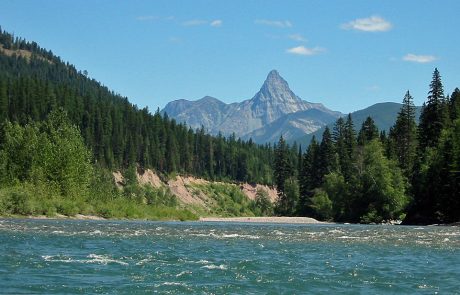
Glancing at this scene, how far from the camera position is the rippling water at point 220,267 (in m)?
21.4

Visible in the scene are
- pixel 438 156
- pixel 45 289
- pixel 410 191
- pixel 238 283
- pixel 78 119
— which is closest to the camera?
pixel 45 289

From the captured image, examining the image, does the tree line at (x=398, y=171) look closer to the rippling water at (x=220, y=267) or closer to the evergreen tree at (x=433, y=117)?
the evergreen tree at (x=433, y=117)

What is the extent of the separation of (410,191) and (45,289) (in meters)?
73.3

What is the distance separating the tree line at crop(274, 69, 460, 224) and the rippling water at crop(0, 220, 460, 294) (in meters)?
37.6

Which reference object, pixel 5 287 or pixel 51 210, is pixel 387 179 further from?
pixel 5 287

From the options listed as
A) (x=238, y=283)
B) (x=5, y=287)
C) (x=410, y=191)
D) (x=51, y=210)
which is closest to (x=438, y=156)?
(x=410, y=191)

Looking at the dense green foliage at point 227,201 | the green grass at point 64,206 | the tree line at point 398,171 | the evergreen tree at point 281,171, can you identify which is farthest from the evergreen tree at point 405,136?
the dense green foliage at point 227,201

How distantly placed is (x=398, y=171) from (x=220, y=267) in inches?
2725

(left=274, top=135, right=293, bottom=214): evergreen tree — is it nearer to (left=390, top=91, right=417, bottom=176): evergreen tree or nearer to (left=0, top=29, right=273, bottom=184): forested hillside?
(left=0, top=29, right=273, bottom=184): forested hillside

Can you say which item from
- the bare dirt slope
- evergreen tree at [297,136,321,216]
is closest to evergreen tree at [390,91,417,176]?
evergreen tree at [297,136,321,216]

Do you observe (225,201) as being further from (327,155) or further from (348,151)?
(348,151)

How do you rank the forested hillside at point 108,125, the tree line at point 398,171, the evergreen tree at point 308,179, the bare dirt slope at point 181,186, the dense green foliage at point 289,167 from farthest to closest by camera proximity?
the bare dirt slope at point 181,186, the forested hillside at point 108,125, the evergreen tree at point 308,179, the dense green foliage at point 289,167, the tree line at point 398,171

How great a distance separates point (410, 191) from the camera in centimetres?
8725

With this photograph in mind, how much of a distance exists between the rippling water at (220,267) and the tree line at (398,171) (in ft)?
123
